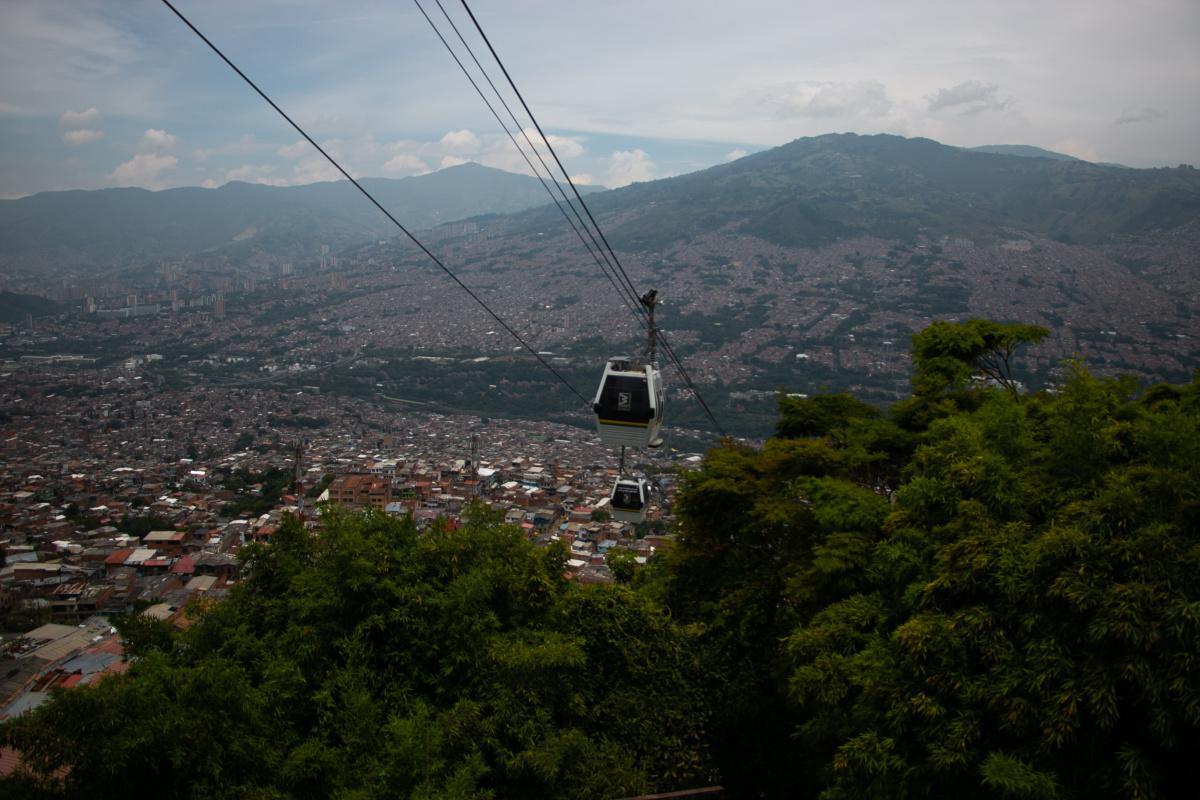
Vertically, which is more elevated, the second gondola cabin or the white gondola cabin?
the second gondola cabin

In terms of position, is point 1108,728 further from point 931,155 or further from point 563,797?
point 931,155

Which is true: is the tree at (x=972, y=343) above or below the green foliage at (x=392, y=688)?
Answer: above

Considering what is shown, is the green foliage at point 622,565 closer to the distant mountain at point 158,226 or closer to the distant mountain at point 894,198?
the distant mountain at point 894,198

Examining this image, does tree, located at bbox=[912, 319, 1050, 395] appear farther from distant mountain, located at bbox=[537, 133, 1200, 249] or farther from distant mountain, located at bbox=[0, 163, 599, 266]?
distant mountain, located at bbox=[0, 163, 599, 266]

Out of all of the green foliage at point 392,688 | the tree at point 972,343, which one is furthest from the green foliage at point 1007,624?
the tree at point 972,343

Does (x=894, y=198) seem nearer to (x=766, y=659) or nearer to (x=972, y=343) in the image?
(x=972, y=343)

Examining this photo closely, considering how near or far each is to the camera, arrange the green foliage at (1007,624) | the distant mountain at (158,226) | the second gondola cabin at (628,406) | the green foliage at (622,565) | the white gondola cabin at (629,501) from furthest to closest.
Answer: the distant mountain at (158,226)
the green foliage at (622,565)
the white gondola cabin at (629,501)
the second gondola cabin at (628,406)
the green foliage at (1007,624)

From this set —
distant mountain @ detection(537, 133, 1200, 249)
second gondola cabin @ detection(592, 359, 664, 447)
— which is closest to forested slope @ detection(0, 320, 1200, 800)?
second gondola cabin @ detection(592, 359, 664, 447)
